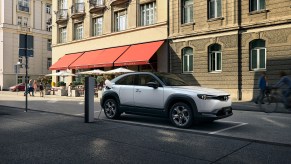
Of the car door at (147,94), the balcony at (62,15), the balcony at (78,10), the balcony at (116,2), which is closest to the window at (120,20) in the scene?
the balcony at (116,2)

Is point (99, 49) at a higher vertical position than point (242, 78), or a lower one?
higher

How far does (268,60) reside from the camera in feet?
60.4

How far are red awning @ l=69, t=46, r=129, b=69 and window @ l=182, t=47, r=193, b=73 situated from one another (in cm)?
604

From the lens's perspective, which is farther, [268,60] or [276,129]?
[268,60]

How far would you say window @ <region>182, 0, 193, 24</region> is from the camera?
2248 centimetres

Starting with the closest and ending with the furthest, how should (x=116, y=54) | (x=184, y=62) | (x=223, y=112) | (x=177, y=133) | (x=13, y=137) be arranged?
(x=13, y=137), (x=177, y=133), (x=223, y=112), (x=184, y=62), (x=116, y=54)

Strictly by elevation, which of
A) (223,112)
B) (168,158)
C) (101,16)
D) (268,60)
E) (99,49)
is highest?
(101,16)

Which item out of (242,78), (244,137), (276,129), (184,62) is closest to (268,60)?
(242,78)

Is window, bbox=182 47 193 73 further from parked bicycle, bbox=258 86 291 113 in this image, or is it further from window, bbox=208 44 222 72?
parked bicycle, bbox=258 86 291 113

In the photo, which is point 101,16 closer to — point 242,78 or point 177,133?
point 242,78

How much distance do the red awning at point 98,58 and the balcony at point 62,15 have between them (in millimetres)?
6183

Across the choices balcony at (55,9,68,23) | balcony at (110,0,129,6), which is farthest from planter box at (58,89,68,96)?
balcony at (55,9,68,23)

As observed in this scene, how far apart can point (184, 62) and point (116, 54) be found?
6.83m

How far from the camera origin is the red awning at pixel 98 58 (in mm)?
26312
